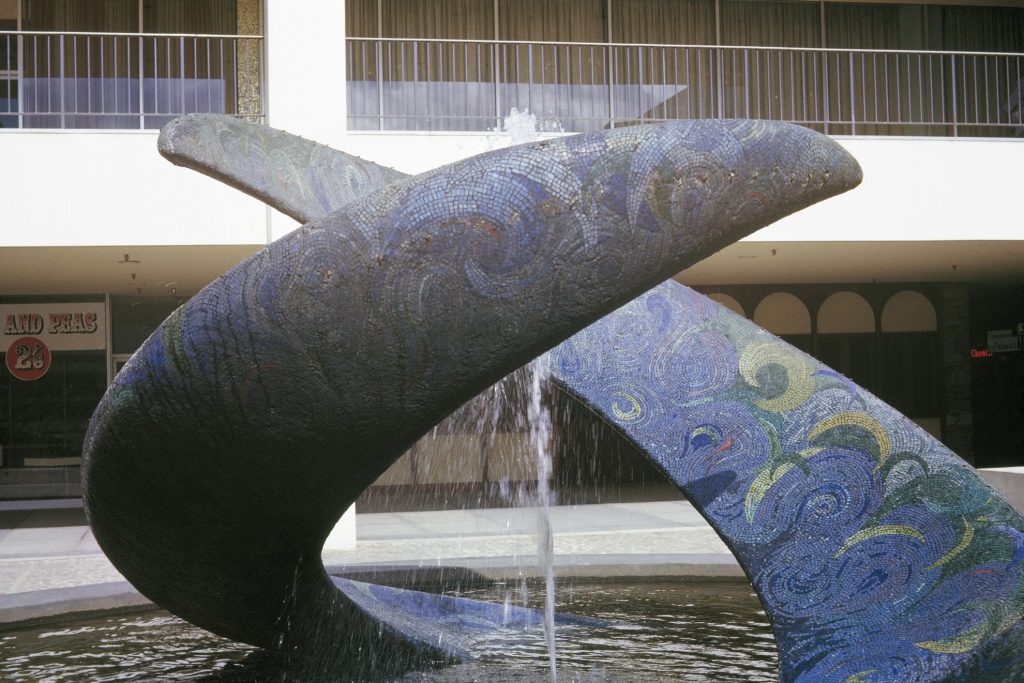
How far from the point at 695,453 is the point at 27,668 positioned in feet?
11.3

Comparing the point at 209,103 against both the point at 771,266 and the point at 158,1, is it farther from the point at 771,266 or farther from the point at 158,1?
the point at 771,266

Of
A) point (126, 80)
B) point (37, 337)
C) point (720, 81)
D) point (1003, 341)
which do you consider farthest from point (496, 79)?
point (1003, 341)

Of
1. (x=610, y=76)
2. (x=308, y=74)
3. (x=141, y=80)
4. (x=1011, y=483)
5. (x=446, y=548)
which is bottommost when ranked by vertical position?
(x=446, y=548)

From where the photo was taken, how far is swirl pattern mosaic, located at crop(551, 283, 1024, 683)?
13.1ft

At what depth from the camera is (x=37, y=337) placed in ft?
58.6

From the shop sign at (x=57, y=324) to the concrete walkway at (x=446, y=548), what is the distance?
8.38 ft

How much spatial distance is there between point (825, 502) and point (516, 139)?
337 inches

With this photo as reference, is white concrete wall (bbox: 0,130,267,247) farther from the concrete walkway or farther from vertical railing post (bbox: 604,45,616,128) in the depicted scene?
vertical railing post (bbox: 604,45,616,128)

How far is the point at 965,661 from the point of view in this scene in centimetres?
391

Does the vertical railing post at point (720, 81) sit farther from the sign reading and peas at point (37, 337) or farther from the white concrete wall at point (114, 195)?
the sign reading and peas at point (37, 337)

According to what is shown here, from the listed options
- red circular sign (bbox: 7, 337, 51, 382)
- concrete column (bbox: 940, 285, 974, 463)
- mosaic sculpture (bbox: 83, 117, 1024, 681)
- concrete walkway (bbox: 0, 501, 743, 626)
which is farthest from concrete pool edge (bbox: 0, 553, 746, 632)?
concrete column (bbox: 940, 285, 974, 463)

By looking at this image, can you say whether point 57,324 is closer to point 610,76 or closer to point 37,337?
point 37,337

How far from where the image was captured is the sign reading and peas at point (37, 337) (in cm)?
1783

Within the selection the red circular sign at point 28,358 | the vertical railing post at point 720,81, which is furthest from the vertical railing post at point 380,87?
the red circular sign at point 28,358
